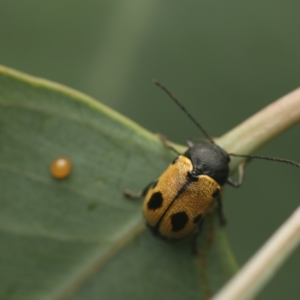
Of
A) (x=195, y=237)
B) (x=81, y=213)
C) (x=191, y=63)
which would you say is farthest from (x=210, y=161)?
(x=191, y=63)

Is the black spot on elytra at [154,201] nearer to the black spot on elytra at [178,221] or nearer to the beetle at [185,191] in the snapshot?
the beetle at [185,191]

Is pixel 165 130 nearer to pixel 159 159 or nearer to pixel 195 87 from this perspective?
pixel 195 87

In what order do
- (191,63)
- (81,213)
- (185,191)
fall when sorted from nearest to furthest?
(81,213) → (185,191) → (191,63)

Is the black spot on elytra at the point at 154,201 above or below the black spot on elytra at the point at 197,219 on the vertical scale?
below

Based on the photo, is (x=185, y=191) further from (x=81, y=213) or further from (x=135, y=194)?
(x=81, y=213)

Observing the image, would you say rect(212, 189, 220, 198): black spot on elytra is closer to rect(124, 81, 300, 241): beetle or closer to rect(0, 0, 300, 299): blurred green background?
rect(124, 81, 300, 241): beetle

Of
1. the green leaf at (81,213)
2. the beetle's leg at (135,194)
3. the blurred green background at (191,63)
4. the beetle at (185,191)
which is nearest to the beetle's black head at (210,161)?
the beetle at (185,191)

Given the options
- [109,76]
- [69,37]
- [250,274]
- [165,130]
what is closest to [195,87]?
[165,130]
